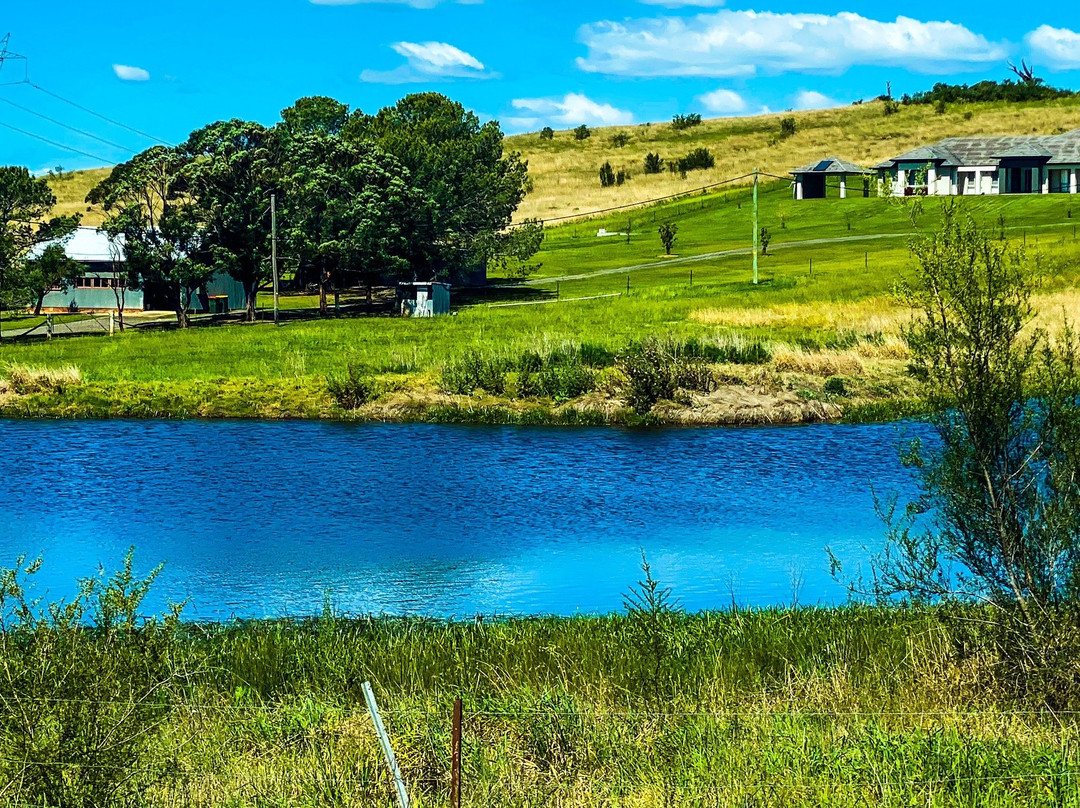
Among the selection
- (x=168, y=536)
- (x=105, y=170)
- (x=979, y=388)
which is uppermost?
(x=105, y=170)

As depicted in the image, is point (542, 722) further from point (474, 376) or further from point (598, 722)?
point (474, 376)

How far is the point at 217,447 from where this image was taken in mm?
33625

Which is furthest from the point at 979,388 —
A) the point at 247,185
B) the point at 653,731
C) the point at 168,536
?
the point at 247,185

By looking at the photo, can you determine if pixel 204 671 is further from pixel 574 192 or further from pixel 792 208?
pixel 574 192

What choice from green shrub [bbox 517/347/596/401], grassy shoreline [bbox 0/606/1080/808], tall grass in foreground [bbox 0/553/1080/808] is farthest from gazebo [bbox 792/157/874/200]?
tall grass in foreground [bbox 0/553/1080/808]

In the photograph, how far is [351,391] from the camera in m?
39.1

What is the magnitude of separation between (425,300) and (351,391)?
2699cm

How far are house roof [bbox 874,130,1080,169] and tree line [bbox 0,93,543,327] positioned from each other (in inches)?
1735

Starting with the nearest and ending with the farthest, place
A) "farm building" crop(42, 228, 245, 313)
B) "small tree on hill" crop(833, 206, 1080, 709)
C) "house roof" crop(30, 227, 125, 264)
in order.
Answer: "small tree on hill" crop(833, 206, 1080, 709)
"house roof" crop(30, 227, 125, 264)
"farm building" crop(42, 228, 245, 313)

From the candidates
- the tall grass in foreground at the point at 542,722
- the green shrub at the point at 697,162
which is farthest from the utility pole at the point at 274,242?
the green shrub at the point at 697,162

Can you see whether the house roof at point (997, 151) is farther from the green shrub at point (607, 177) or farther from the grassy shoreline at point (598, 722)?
the grassy shoreline at point (598, 722)

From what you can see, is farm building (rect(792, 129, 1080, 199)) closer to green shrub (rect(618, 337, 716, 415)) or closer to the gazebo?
the gazebo

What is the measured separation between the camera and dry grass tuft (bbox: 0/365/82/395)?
134 feet

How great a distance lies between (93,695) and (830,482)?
819 inches
